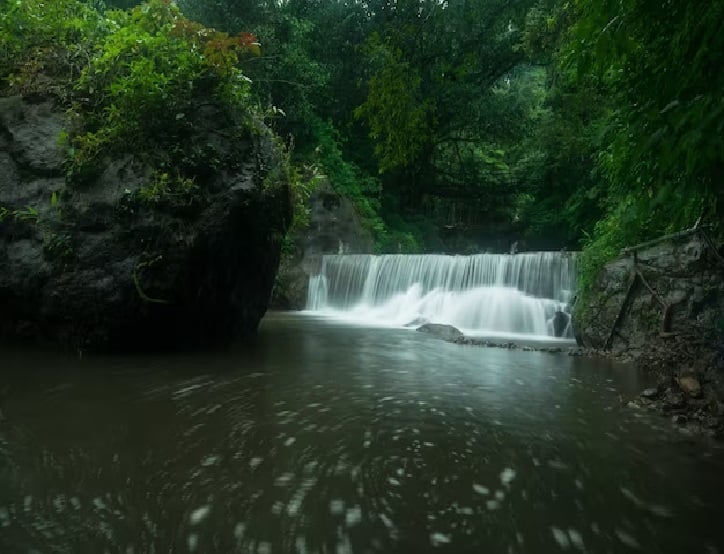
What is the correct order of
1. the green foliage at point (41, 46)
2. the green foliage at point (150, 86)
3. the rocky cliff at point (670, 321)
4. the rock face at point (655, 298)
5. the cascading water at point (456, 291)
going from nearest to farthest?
the rocky cliff at point (670, 321)
the rock face at point (655, 298)
the green foliage at point (150, 86)
the green foliage at point (41, 46)
the cascading water at point (456, 291)

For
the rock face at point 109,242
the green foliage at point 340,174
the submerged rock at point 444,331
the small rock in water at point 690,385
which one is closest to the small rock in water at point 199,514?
the small rock in water at point 690,385

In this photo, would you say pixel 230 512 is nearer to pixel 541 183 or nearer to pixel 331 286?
pixel 331 286

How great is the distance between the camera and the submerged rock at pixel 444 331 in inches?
381

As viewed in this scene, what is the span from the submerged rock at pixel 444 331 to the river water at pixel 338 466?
3.70m

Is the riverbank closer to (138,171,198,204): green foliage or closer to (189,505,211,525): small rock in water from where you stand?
(189,505,211,525): small rock in water

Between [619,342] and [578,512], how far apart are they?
20.5ft

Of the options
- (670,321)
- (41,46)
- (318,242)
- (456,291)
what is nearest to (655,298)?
(670,321)

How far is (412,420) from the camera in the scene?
4266 mm

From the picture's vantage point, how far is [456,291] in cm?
1473

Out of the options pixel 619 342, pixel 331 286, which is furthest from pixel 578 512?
pixel 331 286

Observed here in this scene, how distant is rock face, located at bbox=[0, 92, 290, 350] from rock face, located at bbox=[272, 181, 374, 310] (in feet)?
30.6

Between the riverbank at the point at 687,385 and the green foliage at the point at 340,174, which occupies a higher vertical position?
the green foliage at the point at 340,174

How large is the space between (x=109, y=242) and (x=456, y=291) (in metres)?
9.76

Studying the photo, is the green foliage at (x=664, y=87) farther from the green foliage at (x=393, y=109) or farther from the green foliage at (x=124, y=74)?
the green foliage at (x=393, y=109)
